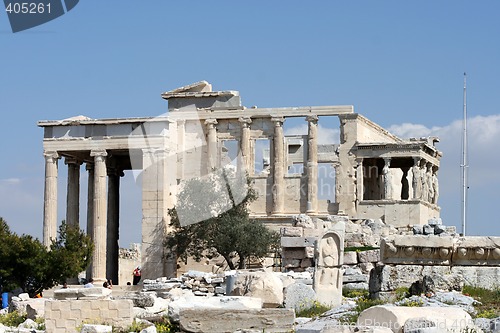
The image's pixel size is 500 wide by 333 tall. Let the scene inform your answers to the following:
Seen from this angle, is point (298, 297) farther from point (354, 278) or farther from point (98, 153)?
point (98, 153)

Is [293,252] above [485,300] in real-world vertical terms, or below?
above

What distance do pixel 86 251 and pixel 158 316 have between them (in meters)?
20.9

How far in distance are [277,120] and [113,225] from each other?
756 centimetres

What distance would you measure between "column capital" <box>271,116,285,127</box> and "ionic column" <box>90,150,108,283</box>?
6096 millimetres

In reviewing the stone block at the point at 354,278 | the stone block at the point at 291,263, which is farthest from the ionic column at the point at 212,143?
the stone block at the point at 354,278

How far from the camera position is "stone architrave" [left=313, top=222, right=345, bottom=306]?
23.0 m

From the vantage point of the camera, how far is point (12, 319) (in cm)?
2356

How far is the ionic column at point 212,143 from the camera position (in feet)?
157

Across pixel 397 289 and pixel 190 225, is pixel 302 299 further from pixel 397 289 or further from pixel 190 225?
pixel 190 225

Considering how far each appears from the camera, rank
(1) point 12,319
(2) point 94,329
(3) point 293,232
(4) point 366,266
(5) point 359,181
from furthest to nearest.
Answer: (5) point 359,181 → (3) point 293,232 → (4) point 366,266 → (1) point 12,319 → (2) point 94,329

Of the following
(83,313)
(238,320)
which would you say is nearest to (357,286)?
(83,313)

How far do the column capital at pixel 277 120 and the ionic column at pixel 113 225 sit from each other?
6.57 m

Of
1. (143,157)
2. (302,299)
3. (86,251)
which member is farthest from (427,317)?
(143,157)

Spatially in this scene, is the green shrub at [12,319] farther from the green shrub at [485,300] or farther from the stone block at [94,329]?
the green shrub at [485,300]
